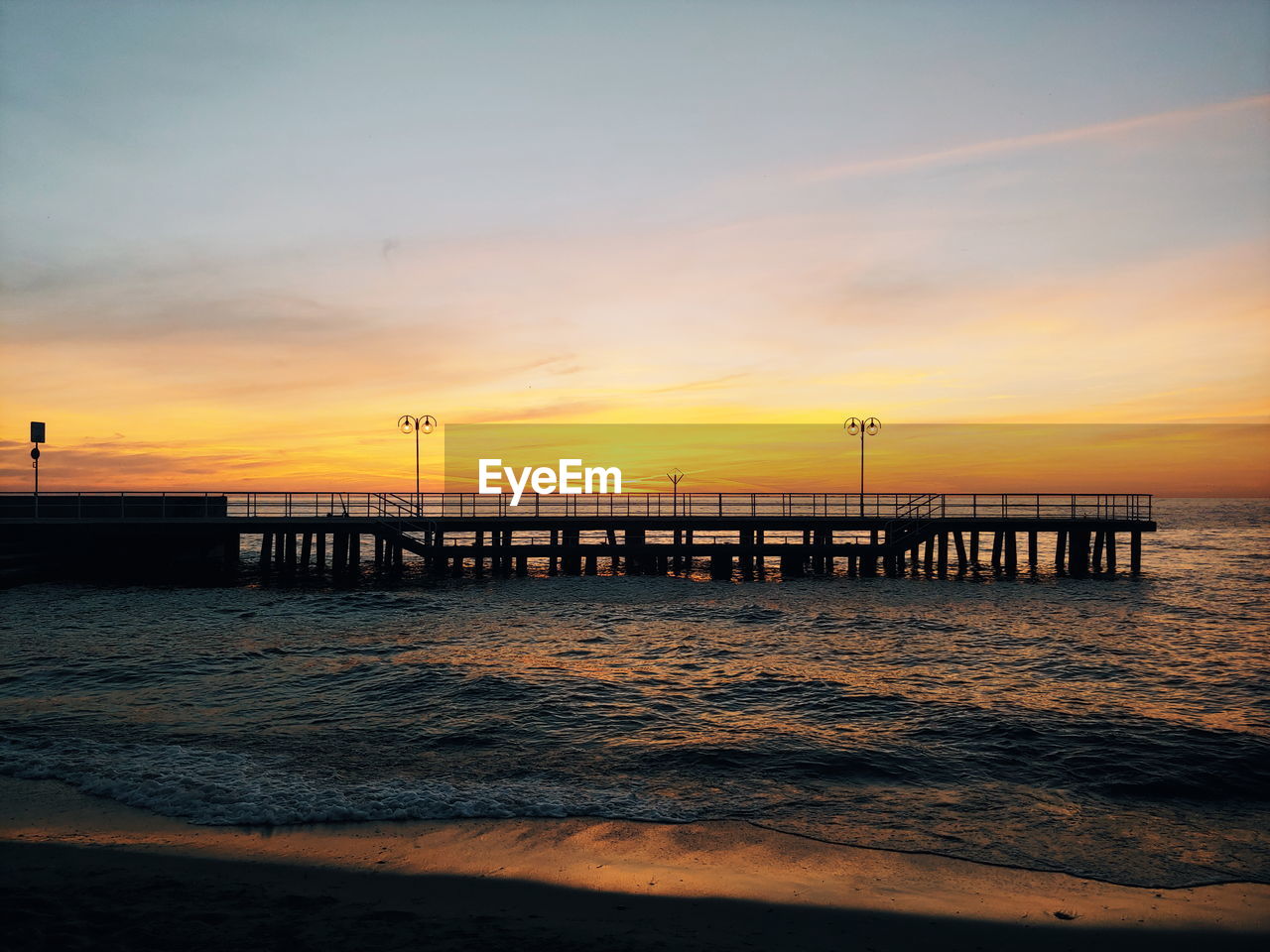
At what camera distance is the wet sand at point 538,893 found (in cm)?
655

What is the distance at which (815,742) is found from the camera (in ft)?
42.5

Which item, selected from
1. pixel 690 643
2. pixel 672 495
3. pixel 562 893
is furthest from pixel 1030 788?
pixel 672 495

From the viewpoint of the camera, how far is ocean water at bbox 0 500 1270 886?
32.0 ft

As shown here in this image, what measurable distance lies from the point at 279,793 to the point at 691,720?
276 inches

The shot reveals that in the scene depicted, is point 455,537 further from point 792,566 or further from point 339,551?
point 792,566

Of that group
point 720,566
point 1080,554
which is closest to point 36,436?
point 720,566

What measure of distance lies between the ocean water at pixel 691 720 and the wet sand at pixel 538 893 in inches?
22.9

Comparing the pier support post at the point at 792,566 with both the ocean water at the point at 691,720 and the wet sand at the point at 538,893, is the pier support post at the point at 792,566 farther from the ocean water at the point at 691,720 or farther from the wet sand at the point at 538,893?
the wet sand at the point at 538,893

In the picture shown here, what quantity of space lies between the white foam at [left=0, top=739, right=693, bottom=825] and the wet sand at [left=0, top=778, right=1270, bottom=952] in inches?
15.8

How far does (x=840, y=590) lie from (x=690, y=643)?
49.7 ft

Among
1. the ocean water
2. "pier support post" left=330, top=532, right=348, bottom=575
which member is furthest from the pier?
the ocean water

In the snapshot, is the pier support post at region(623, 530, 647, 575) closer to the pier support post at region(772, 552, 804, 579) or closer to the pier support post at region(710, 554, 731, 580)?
the pier support post at region(710, 554, 731, 580)

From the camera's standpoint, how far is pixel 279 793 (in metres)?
10.0

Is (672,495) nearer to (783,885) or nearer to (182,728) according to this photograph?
(182,728)
